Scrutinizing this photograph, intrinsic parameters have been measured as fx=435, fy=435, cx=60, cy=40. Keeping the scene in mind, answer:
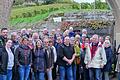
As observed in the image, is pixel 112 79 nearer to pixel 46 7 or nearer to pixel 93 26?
pixel 93 26

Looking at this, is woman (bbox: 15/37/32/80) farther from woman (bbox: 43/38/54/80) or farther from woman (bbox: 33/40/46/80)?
woman (bbox: 43/38/54/80)

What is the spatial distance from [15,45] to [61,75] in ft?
5.71

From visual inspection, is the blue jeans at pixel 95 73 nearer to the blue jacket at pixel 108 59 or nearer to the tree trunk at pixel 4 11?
the blue jacket at pixel 108 59

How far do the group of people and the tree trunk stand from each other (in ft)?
4.50

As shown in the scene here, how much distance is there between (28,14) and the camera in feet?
112

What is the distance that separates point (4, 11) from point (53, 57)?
9.43 feet

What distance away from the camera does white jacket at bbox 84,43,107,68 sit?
43.3 ft

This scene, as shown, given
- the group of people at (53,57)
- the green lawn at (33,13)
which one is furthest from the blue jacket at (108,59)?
the green lawn at (33,13)

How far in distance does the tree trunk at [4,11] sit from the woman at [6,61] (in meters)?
2.65

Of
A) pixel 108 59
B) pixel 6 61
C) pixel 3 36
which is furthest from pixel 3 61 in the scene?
pixel 108 59

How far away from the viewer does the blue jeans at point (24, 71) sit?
41.5ft

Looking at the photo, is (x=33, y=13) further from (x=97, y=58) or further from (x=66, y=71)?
(x=97, y=58)

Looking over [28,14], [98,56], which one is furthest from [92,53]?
[28,14]

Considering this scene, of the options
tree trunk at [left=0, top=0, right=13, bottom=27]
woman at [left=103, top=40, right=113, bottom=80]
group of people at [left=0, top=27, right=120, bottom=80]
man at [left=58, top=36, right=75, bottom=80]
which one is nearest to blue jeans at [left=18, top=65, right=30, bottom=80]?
group of people at [left=0, top=27, right=120, bottom=80]
